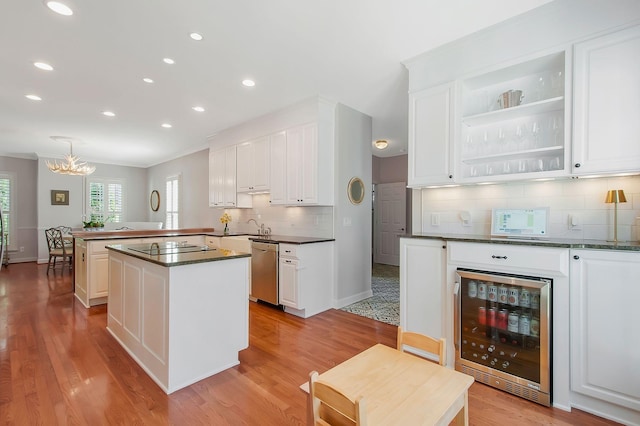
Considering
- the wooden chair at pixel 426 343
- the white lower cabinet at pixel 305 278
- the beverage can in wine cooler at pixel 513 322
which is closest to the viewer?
the wooden chair at pixel 426 343

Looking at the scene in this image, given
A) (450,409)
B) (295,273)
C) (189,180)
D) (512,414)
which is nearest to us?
(450,409)

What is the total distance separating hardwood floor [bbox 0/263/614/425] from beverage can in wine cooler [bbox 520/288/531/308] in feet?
2.16

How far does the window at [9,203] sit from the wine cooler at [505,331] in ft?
34.2

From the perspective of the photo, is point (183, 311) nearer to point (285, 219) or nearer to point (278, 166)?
point (278, 166)

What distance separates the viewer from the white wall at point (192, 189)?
695 cm

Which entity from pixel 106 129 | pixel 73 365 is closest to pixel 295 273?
pixel 73 365

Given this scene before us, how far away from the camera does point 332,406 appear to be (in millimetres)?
978

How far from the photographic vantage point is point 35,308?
4129 millimetres

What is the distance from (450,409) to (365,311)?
304 centimetres

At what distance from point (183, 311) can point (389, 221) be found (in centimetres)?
618

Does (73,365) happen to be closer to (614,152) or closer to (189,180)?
(614,152)

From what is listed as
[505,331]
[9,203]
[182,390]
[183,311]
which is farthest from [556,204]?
[9,203]

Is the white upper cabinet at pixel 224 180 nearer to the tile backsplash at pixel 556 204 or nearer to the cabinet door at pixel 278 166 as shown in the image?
the cabinet door at pixel 278 166

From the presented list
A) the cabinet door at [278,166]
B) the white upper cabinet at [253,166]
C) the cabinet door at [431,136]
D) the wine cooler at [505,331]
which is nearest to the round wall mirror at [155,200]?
the white upper cabinet at [253,166]
